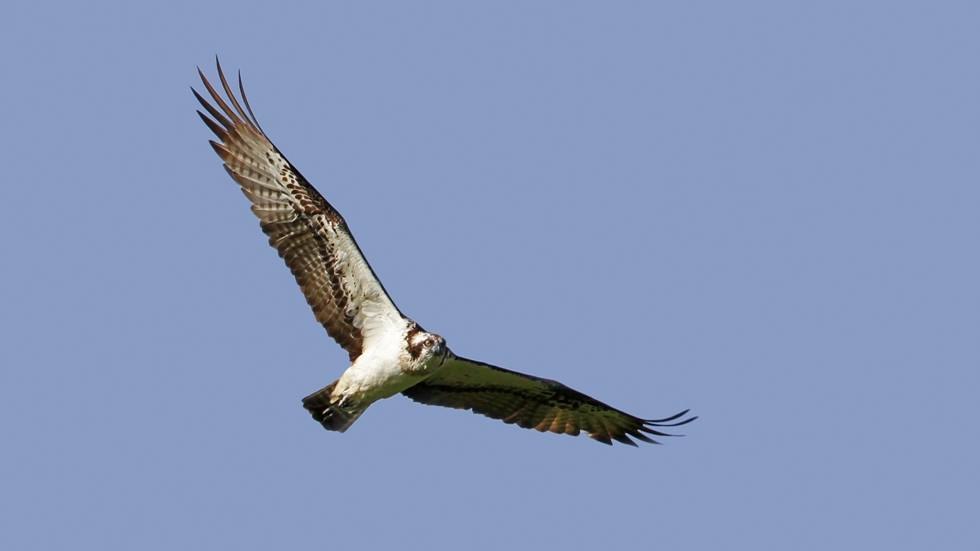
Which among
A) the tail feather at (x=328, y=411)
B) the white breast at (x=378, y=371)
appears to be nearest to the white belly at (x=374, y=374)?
the white breast at (x=378, y=371)

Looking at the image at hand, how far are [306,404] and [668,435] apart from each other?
5111 millimetres

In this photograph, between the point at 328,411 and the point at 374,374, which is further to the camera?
the point at 328,411

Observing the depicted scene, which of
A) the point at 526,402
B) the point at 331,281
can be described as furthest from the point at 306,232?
the point at 526,402

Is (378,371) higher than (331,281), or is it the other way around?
(331,281)

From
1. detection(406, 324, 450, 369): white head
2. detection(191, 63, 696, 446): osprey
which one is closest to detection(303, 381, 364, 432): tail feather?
detection(191, 63, 696, 446): osprey

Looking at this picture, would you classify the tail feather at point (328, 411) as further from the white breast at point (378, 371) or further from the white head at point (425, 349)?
the white head at point (425, 349)

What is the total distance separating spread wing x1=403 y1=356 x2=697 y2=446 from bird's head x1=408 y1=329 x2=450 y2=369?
0.67 meters

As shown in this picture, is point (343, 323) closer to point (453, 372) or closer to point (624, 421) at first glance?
point (453, 372)

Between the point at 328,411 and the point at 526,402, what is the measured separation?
2880 millimetres

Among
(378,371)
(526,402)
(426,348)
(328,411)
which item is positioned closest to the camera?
(426,348)

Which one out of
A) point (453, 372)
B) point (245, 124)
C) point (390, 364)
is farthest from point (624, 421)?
point (245, 124)

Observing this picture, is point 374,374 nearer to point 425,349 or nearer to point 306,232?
point 425,349

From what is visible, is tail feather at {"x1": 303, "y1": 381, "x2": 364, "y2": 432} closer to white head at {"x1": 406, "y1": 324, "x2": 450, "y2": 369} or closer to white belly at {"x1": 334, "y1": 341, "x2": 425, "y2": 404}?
white belly at {"x1": 334, "y1": 341, "x2": 425, "y2": 404}

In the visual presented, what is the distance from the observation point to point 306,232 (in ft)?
55.2
